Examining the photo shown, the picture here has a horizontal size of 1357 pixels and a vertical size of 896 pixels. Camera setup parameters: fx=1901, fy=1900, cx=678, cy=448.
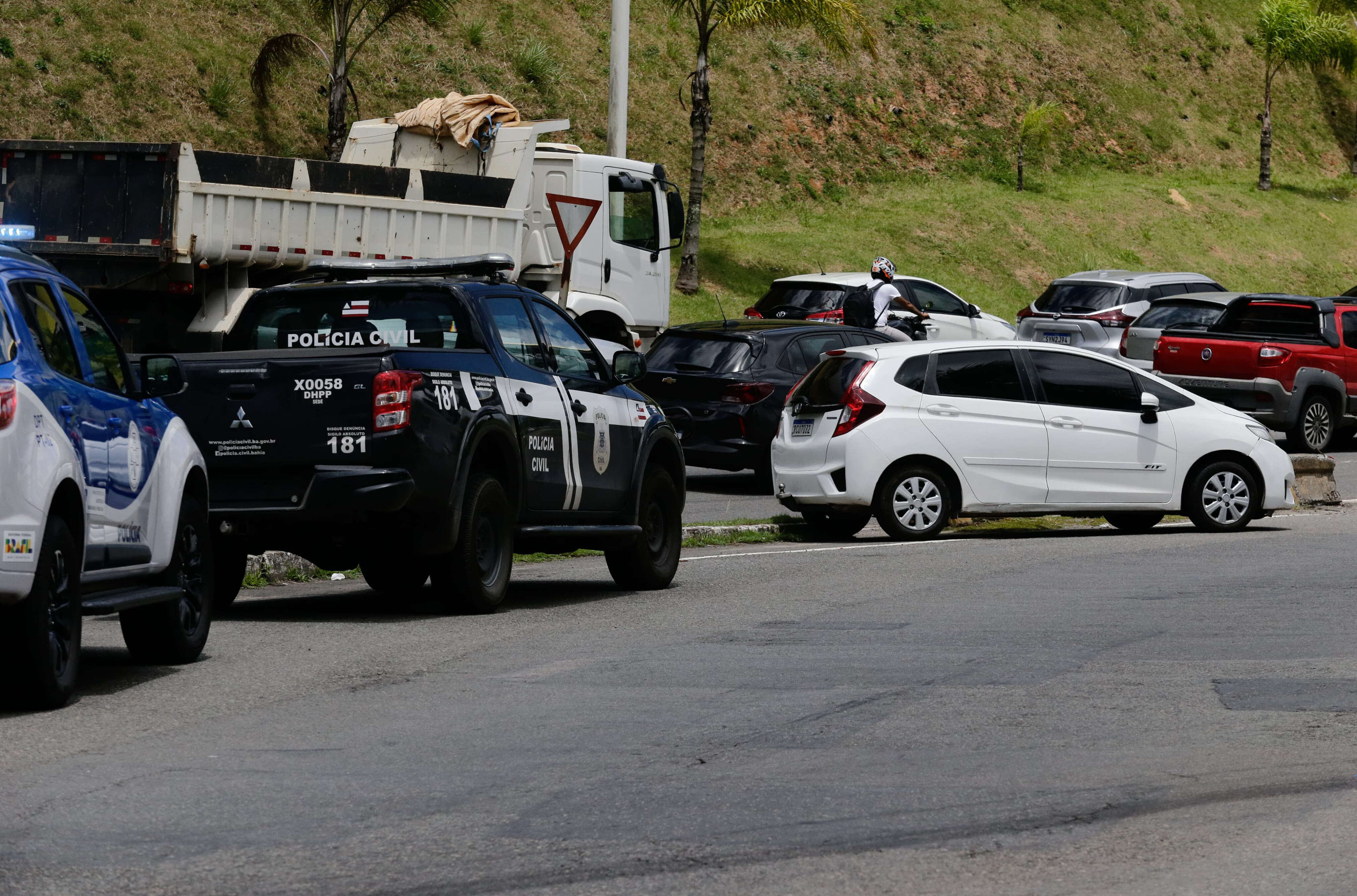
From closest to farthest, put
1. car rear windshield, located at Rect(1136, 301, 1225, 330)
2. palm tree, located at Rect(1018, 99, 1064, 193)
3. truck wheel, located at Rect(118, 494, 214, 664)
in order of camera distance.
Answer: truck wheel, located at Rect(118, 494, 214, 664)
car rear windshield, located at Rect(1136, 301, 1225, 330)
palm tree, located at Rect(1018, 99, 1064, 193)

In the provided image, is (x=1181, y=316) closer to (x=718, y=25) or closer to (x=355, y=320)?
(x=718, y=25)

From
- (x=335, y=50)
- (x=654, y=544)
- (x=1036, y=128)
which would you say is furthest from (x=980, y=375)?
(x=1036, y=128)

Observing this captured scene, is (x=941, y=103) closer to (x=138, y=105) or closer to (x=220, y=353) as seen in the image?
(x=138, y=105)

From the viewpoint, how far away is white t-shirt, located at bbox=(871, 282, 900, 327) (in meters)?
22.8

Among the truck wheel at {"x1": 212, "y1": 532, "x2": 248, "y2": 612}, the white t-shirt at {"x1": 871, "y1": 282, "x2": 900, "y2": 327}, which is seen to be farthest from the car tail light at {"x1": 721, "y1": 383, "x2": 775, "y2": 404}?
the truck wheel at {"x1": 212, "y1": 532, "x2": 248, "y2": 612}

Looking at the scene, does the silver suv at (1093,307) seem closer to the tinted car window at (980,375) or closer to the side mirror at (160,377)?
the tinted car window at (980,375)

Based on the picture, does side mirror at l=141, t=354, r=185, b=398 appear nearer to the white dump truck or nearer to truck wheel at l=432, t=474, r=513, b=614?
truck wheel at l=432, t=474, r=513, b=614

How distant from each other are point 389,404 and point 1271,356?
16626mm

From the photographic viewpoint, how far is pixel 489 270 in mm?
11336

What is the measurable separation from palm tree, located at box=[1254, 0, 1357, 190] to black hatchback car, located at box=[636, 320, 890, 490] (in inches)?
1677

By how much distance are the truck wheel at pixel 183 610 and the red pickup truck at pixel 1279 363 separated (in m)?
17.2

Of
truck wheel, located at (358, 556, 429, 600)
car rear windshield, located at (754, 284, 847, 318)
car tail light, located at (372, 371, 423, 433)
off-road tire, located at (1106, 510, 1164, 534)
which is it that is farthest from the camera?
car rear windshield, located at (754, 284, 847, 318)

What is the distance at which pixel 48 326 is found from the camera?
25.5 feet

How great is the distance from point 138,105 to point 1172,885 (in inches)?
1312
